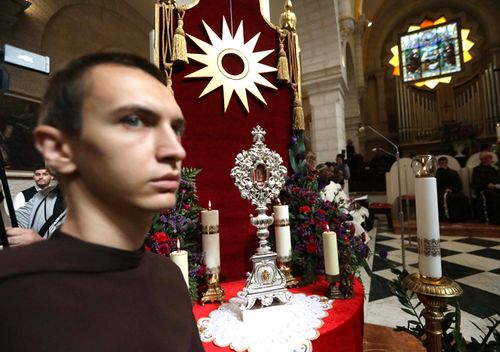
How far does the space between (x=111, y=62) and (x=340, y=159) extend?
4.98 meters

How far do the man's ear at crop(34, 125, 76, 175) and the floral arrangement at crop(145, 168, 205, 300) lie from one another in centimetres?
84

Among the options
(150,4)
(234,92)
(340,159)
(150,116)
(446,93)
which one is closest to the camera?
(150,116)

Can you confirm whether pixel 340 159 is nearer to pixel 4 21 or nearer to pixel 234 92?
pixel 234 92

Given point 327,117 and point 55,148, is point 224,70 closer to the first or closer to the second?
point 55,148

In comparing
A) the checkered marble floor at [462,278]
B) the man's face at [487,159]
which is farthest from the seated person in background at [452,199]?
the checkered marble floor at [462,278]

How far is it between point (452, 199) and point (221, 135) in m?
6.02

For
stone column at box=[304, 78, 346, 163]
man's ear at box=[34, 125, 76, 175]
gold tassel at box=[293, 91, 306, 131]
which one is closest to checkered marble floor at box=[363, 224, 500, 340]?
gold tassel at box=[293, 91, 306, 131]

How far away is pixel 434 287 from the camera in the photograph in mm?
845

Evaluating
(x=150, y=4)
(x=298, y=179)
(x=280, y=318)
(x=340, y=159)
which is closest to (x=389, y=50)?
(x=340, y=159)

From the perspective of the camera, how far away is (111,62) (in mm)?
492

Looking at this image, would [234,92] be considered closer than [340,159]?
Yes

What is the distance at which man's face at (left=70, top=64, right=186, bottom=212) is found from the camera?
1.45 feet

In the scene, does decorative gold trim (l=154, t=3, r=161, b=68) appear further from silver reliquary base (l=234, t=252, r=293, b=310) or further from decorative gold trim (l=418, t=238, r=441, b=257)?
decorative gold trim (l=418, t=238, r=441, b=257)

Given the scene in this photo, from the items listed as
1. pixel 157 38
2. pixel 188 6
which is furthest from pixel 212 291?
pixel 188 6
